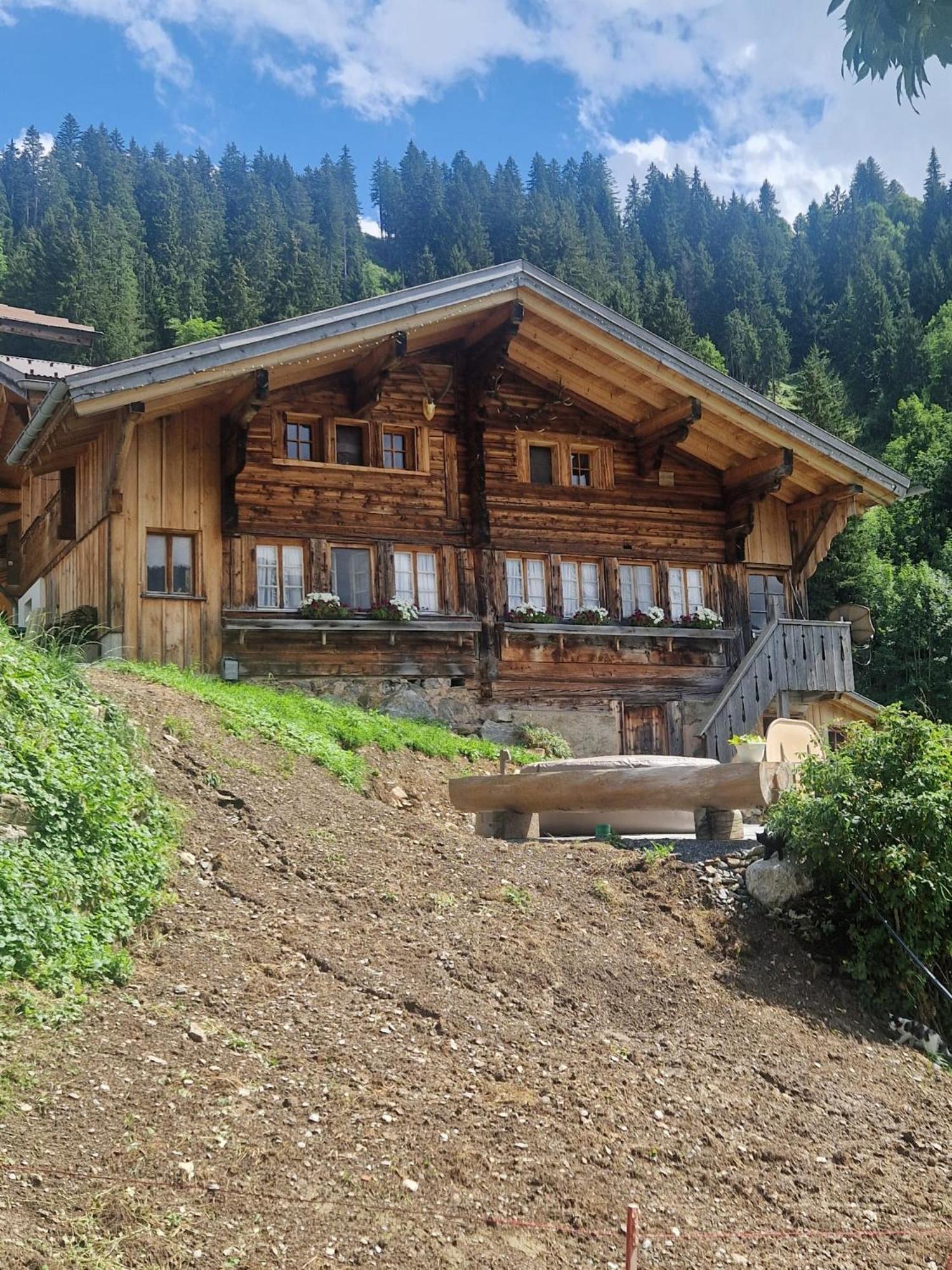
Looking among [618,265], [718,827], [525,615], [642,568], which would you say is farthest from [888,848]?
[618,265]

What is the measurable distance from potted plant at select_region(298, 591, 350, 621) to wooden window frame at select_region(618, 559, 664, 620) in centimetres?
534

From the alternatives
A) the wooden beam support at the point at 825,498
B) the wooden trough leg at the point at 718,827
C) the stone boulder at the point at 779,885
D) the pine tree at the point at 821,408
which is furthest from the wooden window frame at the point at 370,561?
the pine tree at the point at 821,408

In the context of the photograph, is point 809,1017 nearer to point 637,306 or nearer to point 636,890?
point 636,890

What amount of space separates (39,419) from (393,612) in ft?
19.3

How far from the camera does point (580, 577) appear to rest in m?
20.8

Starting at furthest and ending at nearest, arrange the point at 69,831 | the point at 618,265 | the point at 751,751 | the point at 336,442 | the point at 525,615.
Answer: the point at 618,265 < the point at 525,615 < the point at 336,442 < the point at 751,751 < the point at 69,831

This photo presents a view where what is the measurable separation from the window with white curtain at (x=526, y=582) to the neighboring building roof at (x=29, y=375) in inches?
297

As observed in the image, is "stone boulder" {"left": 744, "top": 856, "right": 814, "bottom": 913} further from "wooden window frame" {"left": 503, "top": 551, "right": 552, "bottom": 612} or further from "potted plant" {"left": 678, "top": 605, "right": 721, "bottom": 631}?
"potted plant" {"left": 678, "top": 605, "right": 721, "bottom": 631}

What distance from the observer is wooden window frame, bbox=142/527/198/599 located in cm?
1752

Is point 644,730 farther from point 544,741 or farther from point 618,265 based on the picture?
point 618,265

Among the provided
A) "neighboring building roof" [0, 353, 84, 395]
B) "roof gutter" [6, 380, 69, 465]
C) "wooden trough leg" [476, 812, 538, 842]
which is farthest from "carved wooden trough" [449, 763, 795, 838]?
"neighboring building roof" [0, 353, 84, 395]

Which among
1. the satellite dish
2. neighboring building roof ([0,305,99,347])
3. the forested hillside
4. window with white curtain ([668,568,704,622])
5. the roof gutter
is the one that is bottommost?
the satellite dish

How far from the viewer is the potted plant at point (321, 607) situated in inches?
717

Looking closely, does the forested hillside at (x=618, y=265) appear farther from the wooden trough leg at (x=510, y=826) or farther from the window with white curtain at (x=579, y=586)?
the wooden trough leg at (x=510, y=826)
